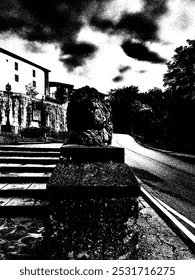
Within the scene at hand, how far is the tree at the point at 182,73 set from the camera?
21859mm

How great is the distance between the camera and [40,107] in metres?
40.8

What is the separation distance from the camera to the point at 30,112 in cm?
3906

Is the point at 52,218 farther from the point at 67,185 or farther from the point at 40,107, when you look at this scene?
the point at 40,107

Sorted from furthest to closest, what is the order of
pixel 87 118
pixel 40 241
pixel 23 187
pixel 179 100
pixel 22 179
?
pixel 179 100 < pixel 87 118 < pixel 22 179 < pixel 23 187 < pixel 40 241

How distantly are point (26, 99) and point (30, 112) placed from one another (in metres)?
2.63

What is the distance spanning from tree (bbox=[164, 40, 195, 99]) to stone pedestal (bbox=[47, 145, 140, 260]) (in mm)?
21700

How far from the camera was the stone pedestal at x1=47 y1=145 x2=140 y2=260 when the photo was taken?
1976 millimetres

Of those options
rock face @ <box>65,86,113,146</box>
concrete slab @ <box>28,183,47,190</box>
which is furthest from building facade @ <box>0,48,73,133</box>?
concrete slab @ <box>28,183,47,190</box>

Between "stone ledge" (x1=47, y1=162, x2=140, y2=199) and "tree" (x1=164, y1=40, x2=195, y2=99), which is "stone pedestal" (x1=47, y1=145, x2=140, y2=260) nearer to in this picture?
"stone ledge" (x1=47, y1=162, x2=140, y2=199)

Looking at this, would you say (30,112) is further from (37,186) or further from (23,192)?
(23,192)

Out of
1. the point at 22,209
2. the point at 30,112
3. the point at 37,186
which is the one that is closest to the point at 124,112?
the point at 30,112

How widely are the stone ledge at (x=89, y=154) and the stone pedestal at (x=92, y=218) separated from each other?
36 centimetres

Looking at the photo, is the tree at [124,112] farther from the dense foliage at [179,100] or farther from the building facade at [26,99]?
the dense foliage at [179,100]
